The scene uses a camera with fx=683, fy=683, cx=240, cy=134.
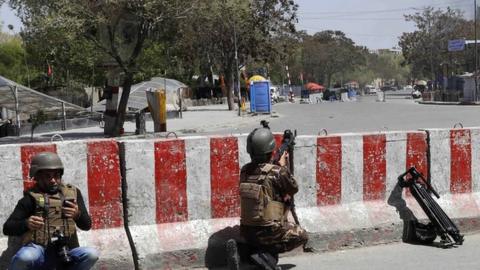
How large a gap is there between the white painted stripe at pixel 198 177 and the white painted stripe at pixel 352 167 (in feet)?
4.40

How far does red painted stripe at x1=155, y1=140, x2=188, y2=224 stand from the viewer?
18.6 feet

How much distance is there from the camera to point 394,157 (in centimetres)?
656

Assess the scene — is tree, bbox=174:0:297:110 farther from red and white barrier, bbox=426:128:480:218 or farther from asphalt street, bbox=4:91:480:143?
red and white barrier, bbox=426:128:480:218

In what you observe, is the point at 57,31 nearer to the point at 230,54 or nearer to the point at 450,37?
the point at 230,54

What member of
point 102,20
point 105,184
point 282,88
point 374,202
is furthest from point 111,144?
point 282,88

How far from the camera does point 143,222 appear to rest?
18.5ft

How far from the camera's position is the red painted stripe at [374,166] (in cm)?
644

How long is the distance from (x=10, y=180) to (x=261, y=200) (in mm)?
1926

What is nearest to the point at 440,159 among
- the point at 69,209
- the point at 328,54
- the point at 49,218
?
the point at 69,209

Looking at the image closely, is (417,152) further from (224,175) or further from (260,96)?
(260,96)

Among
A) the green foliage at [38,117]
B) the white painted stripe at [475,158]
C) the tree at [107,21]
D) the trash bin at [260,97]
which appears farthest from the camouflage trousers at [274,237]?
the trash bin at [260,97]

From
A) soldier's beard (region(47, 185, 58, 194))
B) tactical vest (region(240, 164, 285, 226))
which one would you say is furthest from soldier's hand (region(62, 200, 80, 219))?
tactical vest (region(240, 164, 285, 226))

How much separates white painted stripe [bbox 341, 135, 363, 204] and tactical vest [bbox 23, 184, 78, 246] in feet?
8.90

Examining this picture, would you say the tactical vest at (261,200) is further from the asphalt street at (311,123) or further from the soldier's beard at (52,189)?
the asphalt street at (311,123)
